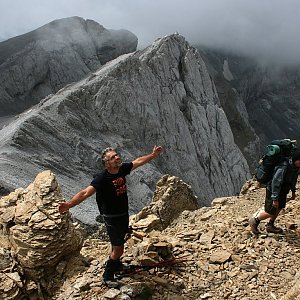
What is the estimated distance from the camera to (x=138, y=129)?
53.3m

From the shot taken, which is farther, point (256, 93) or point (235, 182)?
point (256, 93)

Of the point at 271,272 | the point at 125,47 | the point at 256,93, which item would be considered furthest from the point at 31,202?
the point at 256,93

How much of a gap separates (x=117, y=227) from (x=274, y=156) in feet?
12.7

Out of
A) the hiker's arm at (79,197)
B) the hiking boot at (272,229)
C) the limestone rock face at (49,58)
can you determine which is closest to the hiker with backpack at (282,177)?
the hiking boot at (272,229)

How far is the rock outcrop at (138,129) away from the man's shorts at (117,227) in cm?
2177

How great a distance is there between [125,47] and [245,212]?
85.1m

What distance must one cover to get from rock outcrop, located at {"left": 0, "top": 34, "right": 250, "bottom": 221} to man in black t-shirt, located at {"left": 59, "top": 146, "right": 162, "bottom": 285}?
2171 centimetres

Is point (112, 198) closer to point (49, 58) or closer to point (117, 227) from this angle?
point (117, 227)

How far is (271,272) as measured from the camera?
7.97 m

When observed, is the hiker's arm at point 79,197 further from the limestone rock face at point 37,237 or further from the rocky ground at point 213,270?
the limestone rock face at point 37,237

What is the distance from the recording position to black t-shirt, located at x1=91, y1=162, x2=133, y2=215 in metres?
7.07

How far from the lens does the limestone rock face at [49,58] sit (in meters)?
78.3

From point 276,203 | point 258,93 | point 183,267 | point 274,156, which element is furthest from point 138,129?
point 258,93

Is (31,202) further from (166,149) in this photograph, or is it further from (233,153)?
(233,153)
